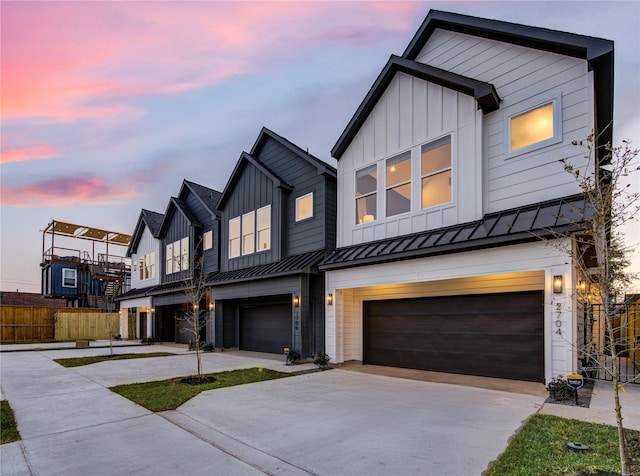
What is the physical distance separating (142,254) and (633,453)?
26.5 meters

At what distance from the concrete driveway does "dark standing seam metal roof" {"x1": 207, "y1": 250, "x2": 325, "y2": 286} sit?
3.98 meters

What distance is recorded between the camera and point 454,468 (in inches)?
152

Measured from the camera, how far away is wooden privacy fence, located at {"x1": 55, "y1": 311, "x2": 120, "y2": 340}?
82.3 feet

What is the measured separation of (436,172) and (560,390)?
5.60m

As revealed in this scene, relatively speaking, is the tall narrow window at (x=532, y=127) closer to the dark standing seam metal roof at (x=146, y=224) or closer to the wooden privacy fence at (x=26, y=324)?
the dark standing seam metal roof at (x=146, y=224)

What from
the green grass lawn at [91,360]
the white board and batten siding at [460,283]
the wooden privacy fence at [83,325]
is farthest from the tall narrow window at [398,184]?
the wooden privacy fence at [83,325]

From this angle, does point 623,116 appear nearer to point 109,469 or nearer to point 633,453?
point 633,453

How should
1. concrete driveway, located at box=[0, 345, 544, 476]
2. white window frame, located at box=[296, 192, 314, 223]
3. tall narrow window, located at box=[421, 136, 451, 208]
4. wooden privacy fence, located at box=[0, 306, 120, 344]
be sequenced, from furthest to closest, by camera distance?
wooden privacy fence, located at box=[0, 306, 120, 344]
white window frame, located at box=[296, 192, 314, 223]
tall narrow window, located at box=[421, 136, 451, 208]
concrete driveway, located at box=[0, 345, 544, 476]

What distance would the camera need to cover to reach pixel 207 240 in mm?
19266

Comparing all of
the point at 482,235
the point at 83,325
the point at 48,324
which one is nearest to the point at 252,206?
the point at 482,235

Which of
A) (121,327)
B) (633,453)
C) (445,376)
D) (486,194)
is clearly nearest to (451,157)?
(486,194)

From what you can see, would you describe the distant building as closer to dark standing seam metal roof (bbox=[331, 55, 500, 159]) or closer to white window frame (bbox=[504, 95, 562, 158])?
dark standing seam metal roof (bbox=[331, 55, 500, 159])

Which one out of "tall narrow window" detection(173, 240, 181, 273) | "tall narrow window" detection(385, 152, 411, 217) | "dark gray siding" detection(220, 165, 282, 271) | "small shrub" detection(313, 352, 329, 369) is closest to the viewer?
"tall narrow window" detection(385, 152, 411, 217)

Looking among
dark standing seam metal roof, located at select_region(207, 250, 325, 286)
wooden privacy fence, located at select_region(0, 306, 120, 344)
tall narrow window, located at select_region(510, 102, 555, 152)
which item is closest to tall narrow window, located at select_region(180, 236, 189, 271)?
dark standing seam metal roof, located at select_region(207, 250, 325, 286)
